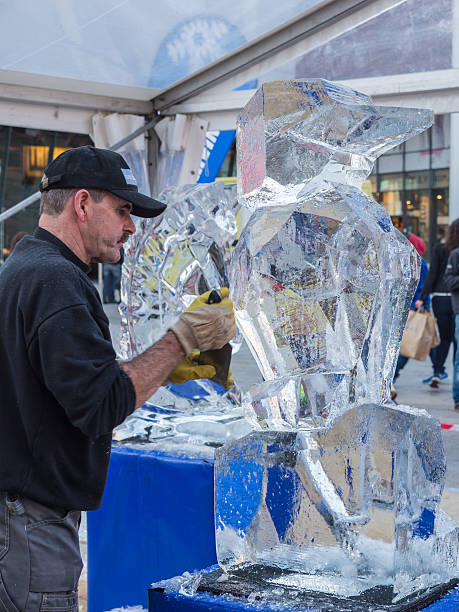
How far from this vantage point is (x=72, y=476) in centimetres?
168

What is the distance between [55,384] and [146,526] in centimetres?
136

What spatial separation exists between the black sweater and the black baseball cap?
155mm

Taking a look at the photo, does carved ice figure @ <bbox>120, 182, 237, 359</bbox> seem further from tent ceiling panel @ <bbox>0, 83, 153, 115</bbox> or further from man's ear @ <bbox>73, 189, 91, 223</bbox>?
tent ceiling panel @ <bbox>0, 83, 153, 115</bbox>

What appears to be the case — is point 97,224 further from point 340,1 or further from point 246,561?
point 340,1

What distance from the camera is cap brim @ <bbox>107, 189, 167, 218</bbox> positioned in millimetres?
1799

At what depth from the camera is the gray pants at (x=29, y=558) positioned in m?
1.67

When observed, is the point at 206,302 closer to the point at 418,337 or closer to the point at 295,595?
the point at 295,595

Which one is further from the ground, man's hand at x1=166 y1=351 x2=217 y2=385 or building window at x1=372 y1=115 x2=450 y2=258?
building window at x1=372 y1=115 x2=450 y2=258

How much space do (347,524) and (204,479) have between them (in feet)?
3.27

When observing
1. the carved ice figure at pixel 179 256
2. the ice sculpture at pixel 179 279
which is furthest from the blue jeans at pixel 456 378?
the carved ice figure at pixel 179 256

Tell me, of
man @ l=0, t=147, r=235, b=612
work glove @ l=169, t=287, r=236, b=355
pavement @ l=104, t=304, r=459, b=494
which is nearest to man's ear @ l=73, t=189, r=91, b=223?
man @ l=0, t=147, r=235, b=612

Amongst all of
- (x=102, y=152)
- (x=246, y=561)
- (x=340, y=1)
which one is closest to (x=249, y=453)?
(x=246, y=561)

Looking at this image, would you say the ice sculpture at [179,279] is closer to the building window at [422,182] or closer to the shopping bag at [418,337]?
the shopping bag at [418,337]

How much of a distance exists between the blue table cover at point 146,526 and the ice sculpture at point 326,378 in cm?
84
